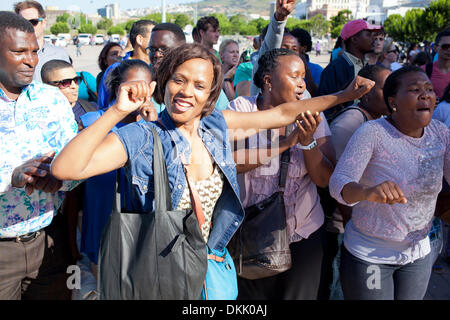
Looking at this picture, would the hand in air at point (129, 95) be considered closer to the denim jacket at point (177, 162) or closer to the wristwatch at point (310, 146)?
the denim jacket at point (177, 162)

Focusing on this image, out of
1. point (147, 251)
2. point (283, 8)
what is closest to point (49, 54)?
point (283, 8)

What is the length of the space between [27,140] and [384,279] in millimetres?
2157

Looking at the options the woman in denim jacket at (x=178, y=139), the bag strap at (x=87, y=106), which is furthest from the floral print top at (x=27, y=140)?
the bag strap at (x=87, y=106)

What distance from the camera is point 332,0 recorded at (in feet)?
560

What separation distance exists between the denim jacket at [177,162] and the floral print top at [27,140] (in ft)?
1.89

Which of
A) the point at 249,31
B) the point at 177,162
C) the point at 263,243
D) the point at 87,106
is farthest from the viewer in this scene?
the point at 249,31

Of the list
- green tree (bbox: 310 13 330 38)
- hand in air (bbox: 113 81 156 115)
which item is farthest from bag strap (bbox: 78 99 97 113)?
green tree (bbox: 310 13 330 38)

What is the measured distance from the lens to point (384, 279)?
7.89 feet

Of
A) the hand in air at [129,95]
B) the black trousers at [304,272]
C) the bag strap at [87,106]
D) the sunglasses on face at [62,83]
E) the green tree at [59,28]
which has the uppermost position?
the green tree at [59,28]

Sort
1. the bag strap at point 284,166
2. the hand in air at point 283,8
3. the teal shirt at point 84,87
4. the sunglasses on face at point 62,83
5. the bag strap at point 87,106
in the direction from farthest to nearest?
the teal shirt at point 84,87 < the bag strap at point 87,106 < the sunglasses on face at point 62,83 < the hand in air at point 283,8 < the bag strap at point 284,166

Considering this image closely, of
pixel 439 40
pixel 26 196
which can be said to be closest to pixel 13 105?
pixel 26 196

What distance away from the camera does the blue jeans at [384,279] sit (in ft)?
7.87

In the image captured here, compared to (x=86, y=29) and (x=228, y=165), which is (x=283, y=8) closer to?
(x=228, y=165)
